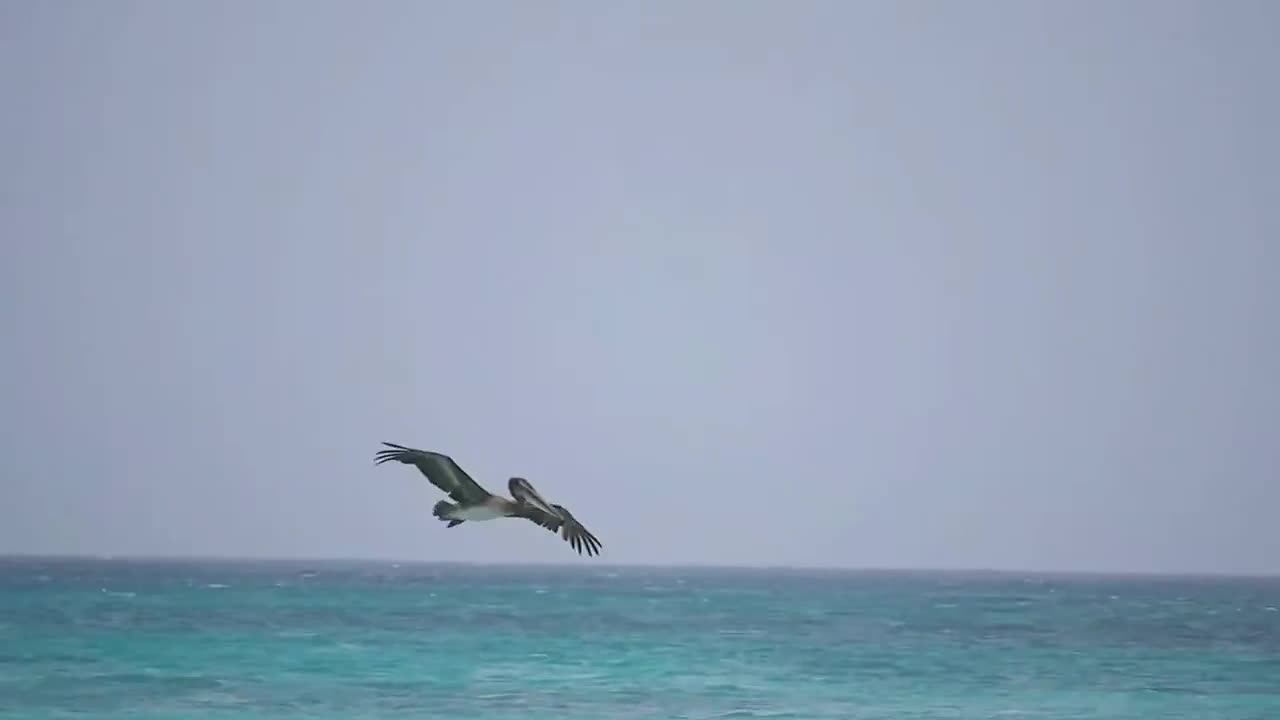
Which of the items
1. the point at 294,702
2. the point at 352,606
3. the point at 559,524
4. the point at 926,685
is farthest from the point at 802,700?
the point at 352,606

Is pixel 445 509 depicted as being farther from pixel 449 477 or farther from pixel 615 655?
pixel 615 655

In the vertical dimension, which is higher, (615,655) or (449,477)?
(449,477)

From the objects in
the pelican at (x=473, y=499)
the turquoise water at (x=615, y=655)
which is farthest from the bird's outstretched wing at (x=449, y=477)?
the turquoise water at (x=615, y=655)

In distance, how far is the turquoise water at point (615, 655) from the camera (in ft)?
123

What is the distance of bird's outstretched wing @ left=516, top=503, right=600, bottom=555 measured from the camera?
1091 cm

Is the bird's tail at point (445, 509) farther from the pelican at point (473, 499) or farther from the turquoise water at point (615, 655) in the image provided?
the turquoise water at point (615, 655)

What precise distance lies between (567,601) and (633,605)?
4553 millimetres

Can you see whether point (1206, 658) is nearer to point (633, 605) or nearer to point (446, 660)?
point (446, 660)

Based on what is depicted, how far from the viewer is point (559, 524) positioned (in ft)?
37.6

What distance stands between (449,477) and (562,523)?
893 mm

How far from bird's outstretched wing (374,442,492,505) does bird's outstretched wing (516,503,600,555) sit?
0.31 m

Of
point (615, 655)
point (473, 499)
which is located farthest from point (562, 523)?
point (615, 655)

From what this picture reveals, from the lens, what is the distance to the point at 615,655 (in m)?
50.3

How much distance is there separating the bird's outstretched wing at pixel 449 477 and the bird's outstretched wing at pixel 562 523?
31 centimetres
